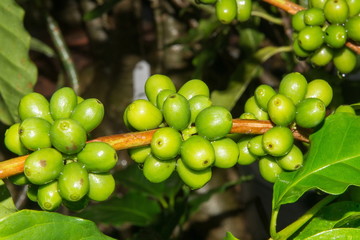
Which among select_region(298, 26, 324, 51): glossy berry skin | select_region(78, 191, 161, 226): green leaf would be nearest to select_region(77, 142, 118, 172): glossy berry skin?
select_region(298, 26, 324, 51): glossy berry skin

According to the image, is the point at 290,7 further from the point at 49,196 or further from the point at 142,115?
the point at 49,196

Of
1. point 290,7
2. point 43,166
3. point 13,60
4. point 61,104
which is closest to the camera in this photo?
point 43,166

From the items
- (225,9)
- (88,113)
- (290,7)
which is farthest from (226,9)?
(88,113)

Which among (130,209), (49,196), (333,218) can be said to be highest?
(49,196)

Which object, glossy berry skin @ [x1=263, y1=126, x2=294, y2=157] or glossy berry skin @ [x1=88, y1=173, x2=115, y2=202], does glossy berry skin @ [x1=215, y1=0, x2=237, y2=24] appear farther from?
glossy berry skin @ [x1=88, y1=173, x2=115, y2=202]

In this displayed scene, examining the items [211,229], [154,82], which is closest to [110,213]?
[211,229]

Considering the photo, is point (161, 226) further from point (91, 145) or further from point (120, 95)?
point (91, 145)
